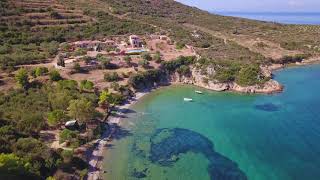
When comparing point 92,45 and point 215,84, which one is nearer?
point 215,84

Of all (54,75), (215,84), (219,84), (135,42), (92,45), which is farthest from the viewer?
(135,42)

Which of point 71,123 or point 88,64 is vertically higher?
point 88,64

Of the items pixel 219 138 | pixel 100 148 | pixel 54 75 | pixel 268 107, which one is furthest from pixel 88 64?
pixel 268 107

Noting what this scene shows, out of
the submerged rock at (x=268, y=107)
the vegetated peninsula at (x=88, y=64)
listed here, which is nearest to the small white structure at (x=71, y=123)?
the vegetated peninsula at (x=88, y=64)

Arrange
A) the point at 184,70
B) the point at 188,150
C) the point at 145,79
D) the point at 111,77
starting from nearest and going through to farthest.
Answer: the point at 188,150, the point at 111,77, the point at 145,79, the point at 184,70

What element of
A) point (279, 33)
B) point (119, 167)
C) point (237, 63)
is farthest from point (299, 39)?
point (119, 167)

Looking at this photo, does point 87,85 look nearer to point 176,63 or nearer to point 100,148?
point 100,148

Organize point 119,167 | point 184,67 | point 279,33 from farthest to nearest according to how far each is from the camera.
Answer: point 279,33 < point 184,67 < point 119,167

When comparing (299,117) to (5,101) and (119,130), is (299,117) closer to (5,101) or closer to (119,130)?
(119,130)
